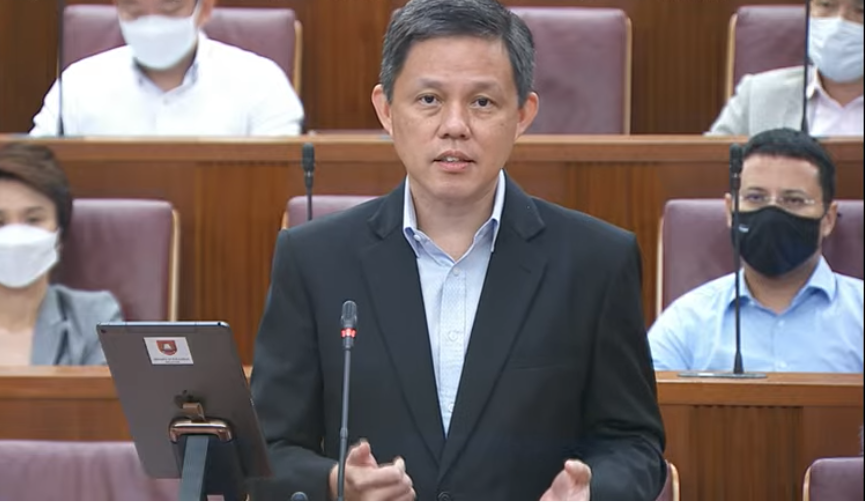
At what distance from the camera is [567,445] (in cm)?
110

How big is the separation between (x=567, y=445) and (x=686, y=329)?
0.72 m

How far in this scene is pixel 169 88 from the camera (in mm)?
2191

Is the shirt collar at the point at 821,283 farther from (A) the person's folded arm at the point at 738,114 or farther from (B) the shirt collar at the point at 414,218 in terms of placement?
(B) the shirt collar at the point at 414,218

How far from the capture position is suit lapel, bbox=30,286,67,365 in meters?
1.81

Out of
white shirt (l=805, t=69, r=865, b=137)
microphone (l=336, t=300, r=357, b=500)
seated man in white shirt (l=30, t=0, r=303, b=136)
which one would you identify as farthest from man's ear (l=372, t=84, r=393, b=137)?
white shirt (l=805, t=69, r=865, b=137)

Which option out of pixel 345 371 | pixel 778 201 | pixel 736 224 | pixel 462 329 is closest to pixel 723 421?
pixel 736 224

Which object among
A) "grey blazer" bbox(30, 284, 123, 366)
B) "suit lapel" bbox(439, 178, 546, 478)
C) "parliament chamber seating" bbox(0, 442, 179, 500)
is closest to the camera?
"suit lapel" bbox(439, 178, 546, 478)

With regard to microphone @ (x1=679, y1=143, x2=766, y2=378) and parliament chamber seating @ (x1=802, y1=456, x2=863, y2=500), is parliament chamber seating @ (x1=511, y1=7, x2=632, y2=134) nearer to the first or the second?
microphone @ (x1=679, y1=143, x2=766, y2=378)

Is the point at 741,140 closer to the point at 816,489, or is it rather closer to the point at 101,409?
the point at 816,489

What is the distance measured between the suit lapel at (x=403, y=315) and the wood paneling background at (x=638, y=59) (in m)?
1.30

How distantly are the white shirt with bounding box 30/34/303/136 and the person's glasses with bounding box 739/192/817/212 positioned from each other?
0.61 m

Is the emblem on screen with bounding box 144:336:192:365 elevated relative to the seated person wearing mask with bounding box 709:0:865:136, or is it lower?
lower

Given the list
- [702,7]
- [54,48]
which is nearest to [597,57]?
[702,7]

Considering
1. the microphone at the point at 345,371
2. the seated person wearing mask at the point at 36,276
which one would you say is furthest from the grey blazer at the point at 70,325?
the microphone at the point at 345,371
